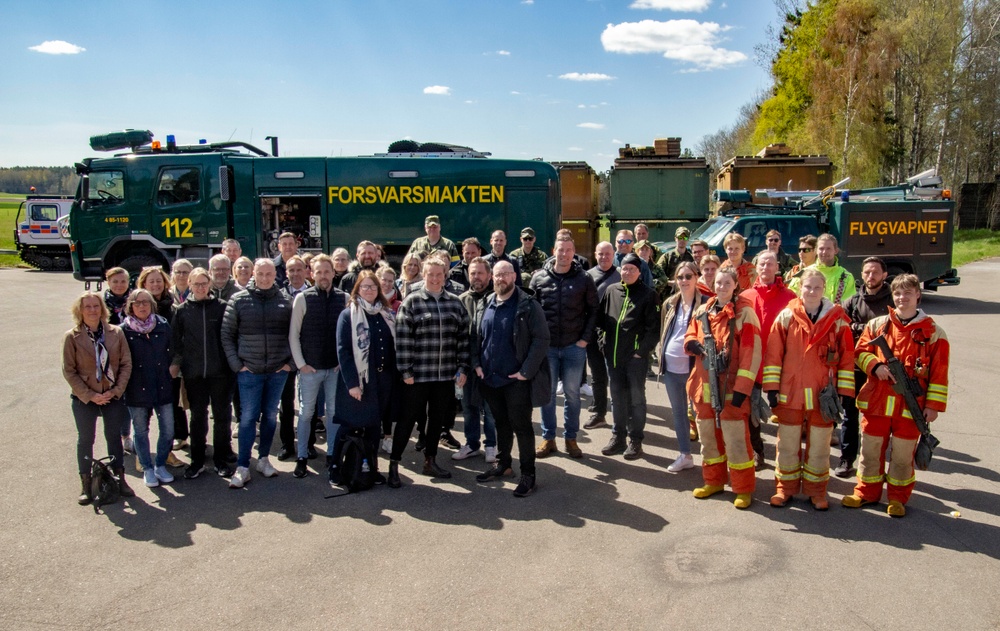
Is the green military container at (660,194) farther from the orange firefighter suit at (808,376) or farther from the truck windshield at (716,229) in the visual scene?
the orange firefighter suit at (808,376)

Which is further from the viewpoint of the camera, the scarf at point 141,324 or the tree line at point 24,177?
the tree line at point 24,177

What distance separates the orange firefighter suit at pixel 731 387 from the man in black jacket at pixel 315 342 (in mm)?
2779

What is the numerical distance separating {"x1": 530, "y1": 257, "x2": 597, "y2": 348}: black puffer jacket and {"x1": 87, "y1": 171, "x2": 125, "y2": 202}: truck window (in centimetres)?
985

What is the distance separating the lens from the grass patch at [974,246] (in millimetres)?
23709

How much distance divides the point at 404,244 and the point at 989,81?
3106 centimetres

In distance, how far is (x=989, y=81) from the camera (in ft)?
102

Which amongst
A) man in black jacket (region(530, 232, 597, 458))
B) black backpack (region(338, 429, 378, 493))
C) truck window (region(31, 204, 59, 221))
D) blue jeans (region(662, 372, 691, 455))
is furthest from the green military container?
truck window (region(31, 204, 59, 221))

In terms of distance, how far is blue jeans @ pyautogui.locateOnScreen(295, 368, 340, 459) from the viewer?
5688 millimetres

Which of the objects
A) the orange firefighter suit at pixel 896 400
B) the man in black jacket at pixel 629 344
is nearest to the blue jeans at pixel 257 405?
the man in black jacket at pixel 629 344

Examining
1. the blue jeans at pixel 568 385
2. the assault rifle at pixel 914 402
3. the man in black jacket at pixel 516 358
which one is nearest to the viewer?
the assault rifle at pixel 914 402

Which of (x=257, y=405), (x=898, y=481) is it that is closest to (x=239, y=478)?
(x=257, y=405)

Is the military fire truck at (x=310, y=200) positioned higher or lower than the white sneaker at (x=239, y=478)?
higher

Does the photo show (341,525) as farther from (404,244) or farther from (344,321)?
(404,244)

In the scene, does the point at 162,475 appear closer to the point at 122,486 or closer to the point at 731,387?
the point at 122,486
